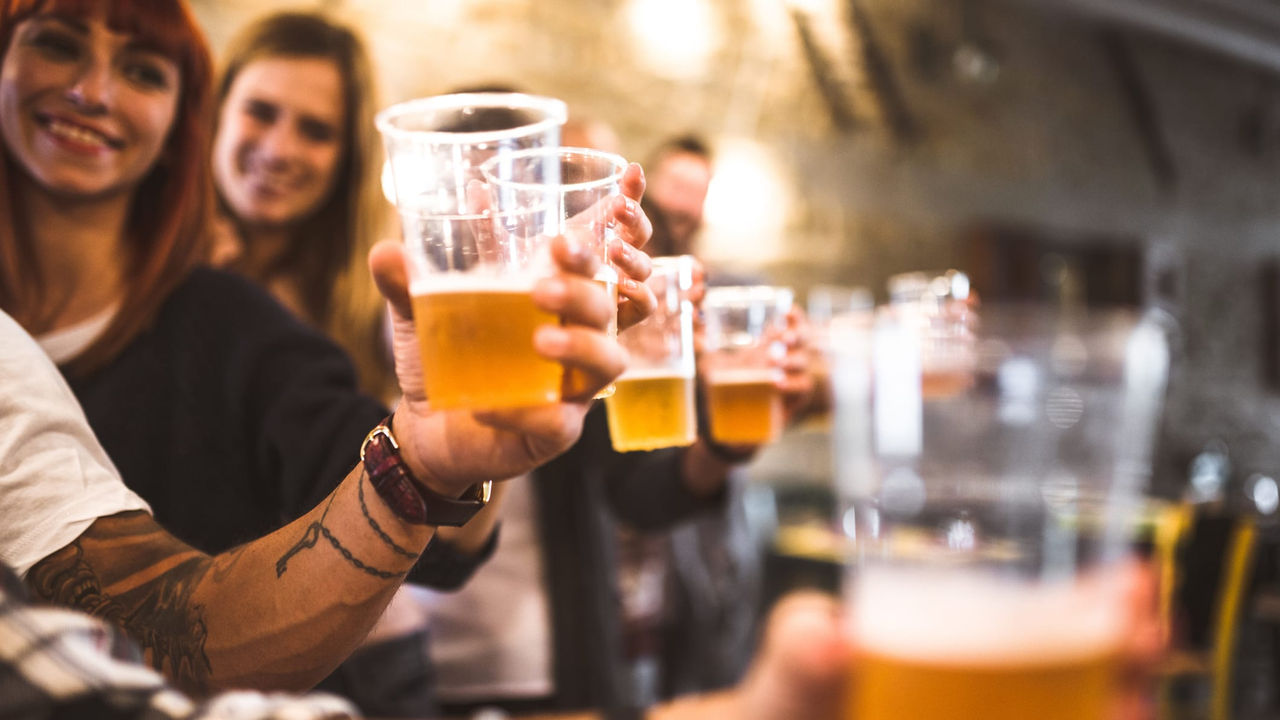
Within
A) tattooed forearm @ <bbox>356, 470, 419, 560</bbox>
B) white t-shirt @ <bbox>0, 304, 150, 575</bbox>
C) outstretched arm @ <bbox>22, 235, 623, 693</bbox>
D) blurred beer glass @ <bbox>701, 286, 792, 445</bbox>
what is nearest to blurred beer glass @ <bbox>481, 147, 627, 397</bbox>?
outstretched arm @ <bbox>22, 235, 623, 693</bbox>

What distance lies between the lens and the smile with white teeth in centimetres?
87

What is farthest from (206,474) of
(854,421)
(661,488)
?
(661,488)

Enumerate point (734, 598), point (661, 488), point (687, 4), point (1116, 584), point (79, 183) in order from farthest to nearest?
point (687, 4), point (734, 598), point (661, 488), point (79, 183), point (1116, 584)

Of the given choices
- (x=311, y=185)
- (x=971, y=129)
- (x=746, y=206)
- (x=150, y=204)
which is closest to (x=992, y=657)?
(x=150, y=204)

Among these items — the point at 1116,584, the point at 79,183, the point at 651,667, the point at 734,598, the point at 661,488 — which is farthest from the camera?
the point at 734,598

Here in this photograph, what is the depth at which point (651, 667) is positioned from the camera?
238 centimetres

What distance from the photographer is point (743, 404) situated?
53.6 inches

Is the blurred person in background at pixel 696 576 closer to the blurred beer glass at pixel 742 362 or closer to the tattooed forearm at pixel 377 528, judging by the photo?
the blurred beer glass at pixel 742 362

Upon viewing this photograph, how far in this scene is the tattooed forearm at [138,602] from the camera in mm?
748

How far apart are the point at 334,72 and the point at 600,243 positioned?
38.5 inches

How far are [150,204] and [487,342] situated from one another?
646mm

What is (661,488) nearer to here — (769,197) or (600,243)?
(600,243)

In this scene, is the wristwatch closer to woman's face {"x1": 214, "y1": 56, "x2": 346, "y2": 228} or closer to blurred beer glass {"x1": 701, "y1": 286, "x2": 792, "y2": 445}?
blurred beer glass {"x1": 701, "y1": 286, "x2": 792, "y2": 445}

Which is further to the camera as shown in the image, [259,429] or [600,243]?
[259,429]
